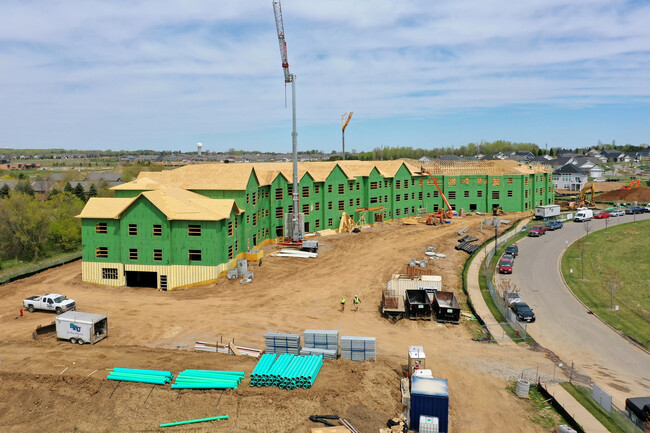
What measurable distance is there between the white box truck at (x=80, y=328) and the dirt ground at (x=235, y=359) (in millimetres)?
789

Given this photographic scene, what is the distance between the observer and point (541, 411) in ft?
83.8

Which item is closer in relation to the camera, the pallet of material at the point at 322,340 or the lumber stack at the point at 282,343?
the lumber stack at the point at 282,343

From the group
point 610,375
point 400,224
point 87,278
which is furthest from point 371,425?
point 400,224

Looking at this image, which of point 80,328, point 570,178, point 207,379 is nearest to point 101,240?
point 80,328

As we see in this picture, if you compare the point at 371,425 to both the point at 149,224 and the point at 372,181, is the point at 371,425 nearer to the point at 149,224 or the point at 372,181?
the point at 149,224

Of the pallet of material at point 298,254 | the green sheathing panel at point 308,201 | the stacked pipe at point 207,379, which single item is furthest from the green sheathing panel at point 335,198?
the stacked pipe at point 207,379

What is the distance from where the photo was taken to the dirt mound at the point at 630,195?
358ft

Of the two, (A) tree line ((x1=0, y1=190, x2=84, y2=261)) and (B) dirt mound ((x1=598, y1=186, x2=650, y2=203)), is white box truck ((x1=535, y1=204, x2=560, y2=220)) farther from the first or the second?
(A) tree line ((x1=0, y1=190, x2=84, y2=261))

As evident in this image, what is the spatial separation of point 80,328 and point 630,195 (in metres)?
117

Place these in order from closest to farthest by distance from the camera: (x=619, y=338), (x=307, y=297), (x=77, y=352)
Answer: (x=77, y=352), (x=619, y=338), (x=307, y=297)

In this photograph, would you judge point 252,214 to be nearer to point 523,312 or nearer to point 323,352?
point 323,352

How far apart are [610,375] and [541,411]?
7636 millimetres

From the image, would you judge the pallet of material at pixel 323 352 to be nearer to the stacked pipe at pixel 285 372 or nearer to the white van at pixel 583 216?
the stacked pipe at pixel 285 372

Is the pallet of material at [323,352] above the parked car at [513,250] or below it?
below
